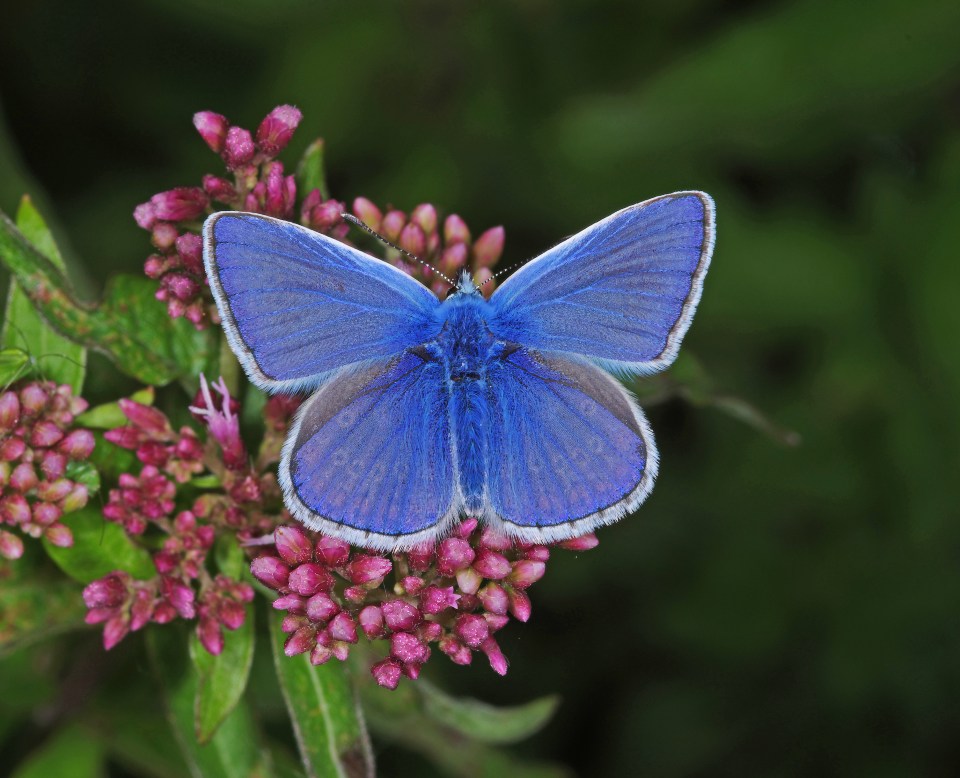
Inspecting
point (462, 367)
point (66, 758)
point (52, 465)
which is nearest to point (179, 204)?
point (52, 465)

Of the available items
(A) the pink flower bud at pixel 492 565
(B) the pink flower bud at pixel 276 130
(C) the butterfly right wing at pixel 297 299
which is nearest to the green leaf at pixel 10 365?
(C) the butterfly right wing at pixel 297 299

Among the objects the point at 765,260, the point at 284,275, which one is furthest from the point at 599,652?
the point at 284,275

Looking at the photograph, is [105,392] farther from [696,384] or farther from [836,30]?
[836,30]

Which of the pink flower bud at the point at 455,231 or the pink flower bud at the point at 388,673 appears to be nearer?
the pink flower bud at the point at 388,673

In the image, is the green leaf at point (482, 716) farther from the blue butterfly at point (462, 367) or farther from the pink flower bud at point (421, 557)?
the blue butterfly at point (462, 367)

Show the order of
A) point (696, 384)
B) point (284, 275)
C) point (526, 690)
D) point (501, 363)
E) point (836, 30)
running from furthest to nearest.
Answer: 1. point (526, 690)
2. point (836, 30)
3. point (696, 384)
4. point (501, 363)
5. point (284, 275)

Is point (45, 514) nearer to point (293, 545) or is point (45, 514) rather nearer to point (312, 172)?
point (293, 545)

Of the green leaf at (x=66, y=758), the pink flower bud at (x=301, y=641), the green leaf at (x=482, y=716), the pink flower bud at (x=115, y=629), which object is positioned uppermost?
the pink flower bud at (x=115, y=629)
